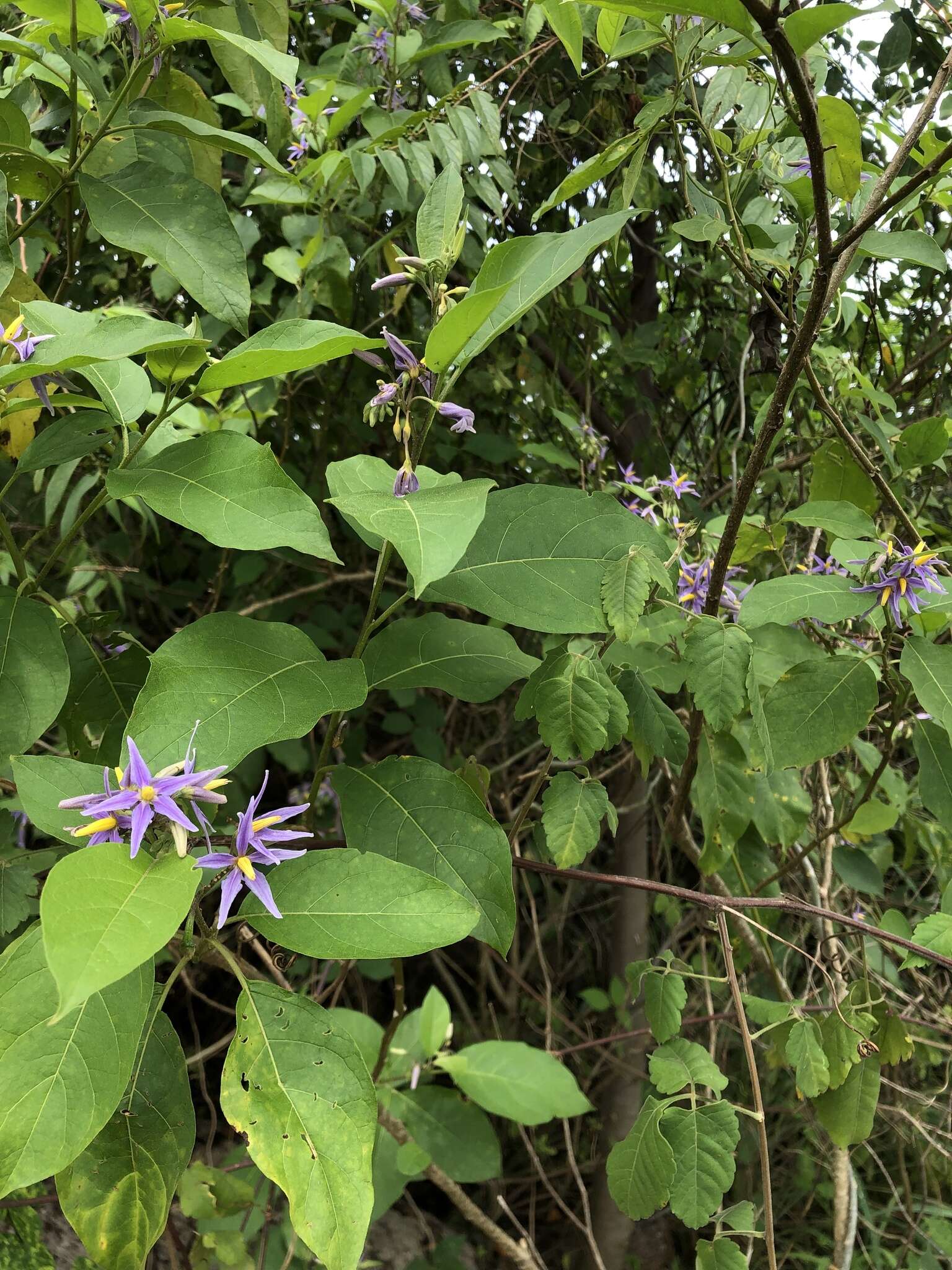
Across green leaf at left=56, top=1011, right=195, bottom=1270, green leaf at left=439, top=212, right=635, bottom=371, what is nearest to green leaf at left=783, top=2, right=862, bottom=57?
green leaf at left=439, top=212, right=635, bottom=371

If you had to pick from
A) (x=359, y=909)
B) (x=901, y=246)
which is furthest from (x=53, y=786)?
(x=901, y=246)

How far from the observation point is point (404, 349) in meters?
0.78

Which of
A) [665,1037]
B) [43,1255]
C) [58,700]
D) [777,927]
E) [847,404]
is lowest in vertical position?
[777,927]

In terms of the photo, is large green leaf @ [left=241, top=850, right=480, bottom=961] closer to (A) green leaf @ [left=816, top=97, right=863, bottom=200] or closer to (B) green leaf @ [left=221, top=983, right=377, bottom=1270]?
(B) green leaf @ [left=221, top=983, right=377, bottom=1270]

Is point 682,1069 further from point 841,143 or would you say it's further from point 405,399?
point 841,143

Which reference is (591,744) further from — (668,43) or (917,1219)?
(917,1219)

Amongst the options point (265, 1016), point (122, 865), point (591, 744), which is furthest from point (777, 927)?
point (122, 865)

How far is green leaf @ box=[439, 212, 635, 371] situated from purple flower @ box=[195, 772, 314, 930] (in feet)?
1.31

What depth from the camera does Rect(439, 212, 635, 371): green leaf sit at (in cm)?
69

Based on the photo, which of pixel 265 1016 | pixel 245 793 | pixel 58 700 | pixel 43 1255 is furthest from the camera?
pixel 245 793

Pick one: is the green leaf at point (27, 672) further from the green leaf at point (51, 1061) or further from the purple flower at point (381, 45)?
the purple flower at point (381, 45)

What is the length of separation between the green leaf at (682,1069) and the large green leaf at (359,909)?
302mm

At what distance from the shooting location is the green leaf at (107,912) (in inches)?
18.5

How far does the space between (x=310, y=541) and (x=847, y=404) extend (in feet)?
3.55
